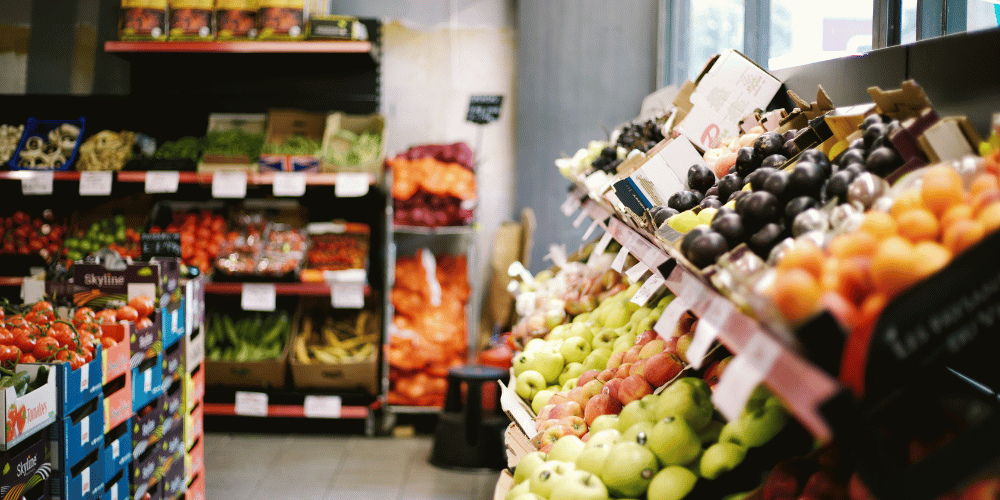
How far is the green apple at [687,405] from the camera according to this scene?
145 cm

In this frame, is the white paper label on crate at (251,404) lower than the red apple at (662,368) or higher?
lower

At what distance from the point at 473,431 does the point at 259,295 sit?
1531mm

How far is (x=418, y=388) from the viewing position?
452 cm

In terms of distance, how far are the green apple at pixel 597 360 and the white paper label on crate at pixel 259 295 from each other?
2.54 metres

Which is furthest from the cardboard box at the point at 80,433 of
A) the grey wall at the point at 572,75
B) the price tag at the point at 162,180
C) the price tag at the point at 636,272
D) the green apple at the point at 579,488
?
the grey wall at the point at 572,75

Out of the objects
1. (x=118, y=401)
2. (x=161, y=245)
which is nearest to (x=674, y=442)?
(x=118, y=401)

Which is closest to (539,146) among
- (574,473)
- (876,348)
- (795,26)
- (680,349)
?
(795,26)

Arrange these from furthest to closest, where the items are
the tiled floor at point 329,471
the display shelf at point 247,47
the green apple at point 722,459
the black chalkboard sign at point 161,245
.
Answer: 1. the display shelf at point 247,47
2. the tiled floor at point 329,471
3. the black chalkboard sign at point 161,245
4. the green apple at point 722,459

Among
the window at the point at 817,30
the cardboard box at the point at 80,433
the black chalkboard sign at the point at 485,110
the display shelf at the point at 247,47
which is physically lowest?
the cardboard box at the point at 80,433

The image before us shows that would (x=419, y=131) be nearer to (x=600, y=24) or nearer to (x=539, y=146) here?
(x=539, y=146)

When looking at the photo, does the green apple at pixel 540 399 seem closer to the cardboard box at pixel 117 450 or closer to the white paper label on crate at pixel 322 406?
the cardboard box at pixel 117 450

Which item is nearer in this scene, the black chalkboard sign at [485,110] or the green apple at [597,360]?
the green apple at [597,360]

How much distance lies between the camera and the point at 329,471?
383 centimetres

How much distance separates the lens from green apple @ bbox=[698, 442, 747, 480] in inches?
50.4
